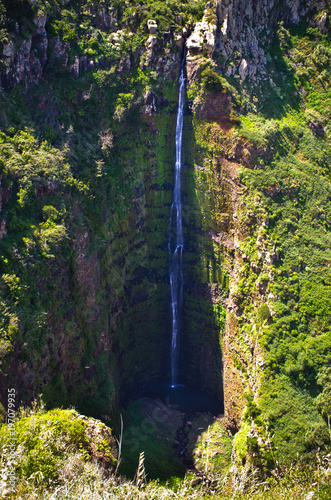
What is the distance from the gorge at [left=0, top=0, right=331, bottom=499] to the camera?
38.7 metres

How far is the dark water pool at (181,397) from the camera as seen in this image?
5447cm

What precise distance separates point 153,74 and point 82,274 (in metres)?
26.7

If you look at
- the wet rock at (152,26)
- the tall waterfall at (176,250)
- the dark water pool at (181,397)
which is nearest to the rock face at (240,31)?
the wet rock at (152,26)

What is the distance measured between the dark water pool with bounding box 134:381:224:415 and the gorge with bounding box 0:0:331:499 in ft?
0.89

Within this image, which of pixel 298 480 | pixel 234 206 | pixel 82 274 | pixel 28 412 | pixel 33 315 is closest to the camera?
pixel 298 480

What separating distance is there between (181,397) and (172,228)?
2302 cm

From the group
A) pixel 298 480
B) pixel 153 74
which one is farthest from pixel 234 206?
pixel 298 480

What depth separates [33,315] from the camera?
120ft

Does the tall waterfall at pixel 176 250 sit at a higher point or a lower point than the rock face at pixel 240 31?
lower

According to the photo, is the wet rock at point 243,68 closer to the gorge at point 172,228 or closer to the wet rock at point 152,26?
the gorge at point 172,228

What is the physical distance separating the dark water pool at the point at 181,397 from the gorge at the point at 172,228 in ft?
0.89

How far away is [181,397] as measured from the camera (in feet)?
186

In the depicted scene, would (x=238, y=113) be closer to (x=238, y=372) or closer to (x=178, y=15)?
(x=178, y=15)

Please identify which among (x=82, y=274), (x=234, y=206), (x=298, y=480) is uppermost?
(x=234, y=206)
